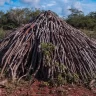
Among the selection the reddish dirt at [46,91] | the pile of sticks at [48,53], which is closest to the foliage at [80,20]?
the pile of sticks at [48,53]

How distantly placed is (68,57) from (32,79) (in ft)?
3.16

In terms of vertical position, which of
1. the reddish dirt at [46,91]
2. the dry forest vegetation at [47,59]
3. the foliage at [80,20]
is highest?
the foliage at [80,20]

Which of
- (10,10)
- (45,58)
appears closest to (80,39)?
(45,58)

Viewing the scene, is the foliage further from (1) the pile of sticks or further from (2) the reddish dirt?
(2) the reddish dirt

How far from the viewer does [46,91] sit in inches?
251

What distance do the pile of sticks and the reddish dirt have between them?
319 millimetres

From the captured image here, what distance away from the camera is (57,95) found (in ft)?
20.4

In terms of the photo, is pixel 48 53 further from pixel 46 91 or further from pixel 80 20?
pixel 80 20

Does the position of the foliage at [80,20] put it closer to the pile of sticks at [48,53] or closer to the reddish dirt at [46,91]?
the pile of sticks at [48,53]

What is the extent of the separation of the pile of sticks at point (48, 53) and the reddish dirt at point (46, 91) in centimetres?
32

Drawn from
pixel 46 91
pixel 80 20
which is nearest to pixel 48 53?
pixel 46 91

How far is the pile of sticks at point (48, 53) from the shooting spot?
6.87 m

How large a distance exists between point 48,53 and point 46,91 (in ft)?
2.93

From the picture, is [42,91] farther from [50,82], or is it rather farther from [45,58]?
[45,58]
